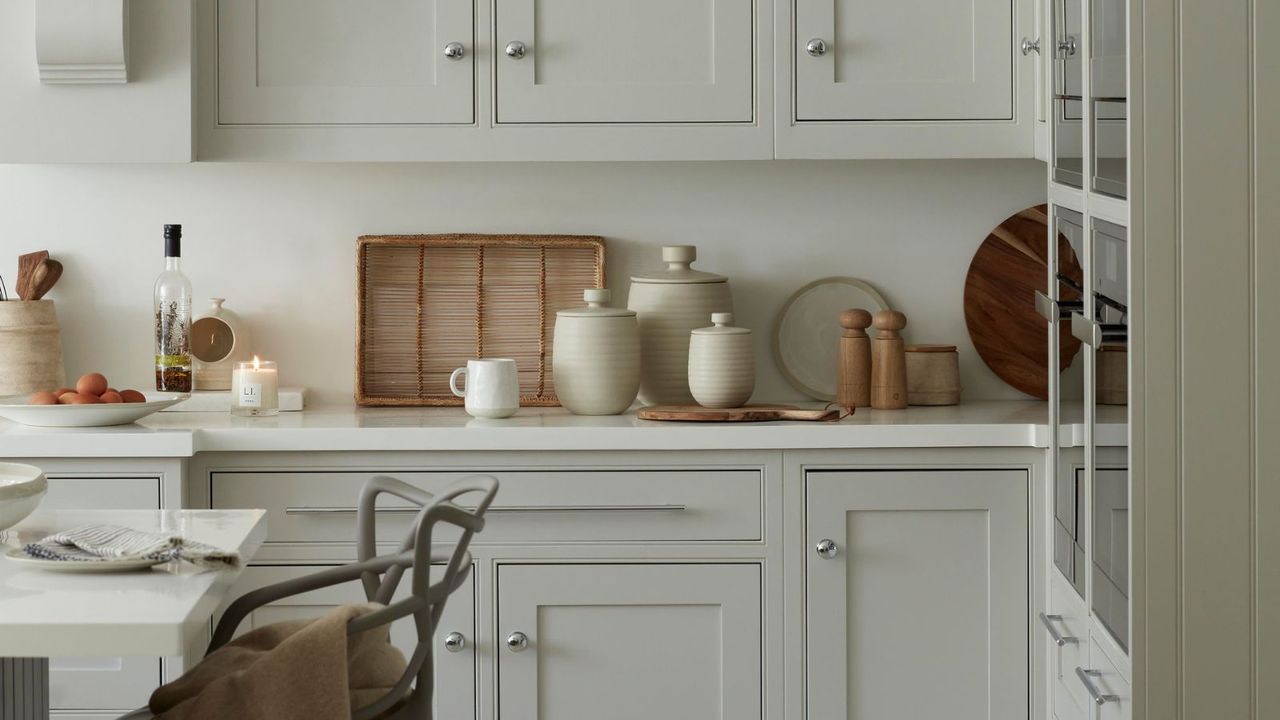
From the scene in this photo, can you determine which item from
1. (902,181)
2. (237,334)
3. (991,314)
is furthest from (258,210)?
(991,314)

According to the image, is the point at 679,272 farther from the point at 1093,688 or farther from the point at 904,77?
the point at 1093,688

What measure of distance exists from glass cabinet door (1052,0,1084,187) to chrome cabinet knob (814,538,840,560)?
731 millimetres

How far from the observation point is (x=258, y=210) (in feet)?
9.52

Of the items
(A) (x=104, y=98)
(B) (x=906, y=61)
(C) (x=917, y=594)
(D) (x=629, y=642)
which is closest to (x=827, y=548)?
(C) (x=917, y=594)

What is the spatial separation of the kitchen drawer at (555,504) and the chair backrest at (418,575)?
708 mm

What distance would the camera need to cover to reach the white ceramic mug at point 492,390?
2574 millimetres

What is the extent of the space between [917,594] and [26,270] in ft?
6.19

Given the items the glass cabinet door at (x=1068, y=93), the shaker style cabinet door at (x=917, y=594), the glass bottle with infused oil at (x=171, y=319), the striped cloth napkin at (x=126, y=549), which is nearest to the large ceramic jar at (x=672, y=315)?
the shaker style cabinet door at (x=917, y=594)

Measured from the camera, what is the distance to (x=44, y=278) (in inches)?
111

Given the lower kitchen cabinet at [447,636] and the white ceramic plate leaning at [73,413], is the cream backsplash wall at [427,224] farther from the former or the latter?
the lower kitchen cabinet at [447,636]

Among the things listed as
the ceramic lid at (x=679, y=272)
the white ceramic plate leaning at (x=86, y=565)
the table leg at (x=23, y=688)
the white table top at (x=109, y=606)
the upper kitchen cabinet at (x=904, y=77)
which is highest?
the upper kitchen cabinet at (x=904, y=77)

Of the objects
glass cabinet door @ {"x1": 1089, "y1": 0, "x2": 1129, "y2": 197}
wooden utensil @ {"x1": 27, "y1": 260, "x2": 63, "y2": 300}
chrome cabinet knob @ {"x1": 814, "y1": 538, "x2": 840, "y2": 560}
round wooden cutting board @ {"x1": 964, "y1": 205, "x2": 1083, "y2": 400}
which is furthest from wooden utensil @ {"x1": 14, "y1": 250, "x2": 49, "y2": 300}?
glass cabinet door @ {"x1": 1089, "y1": 0, "x2": 1129, "y2": 197}
